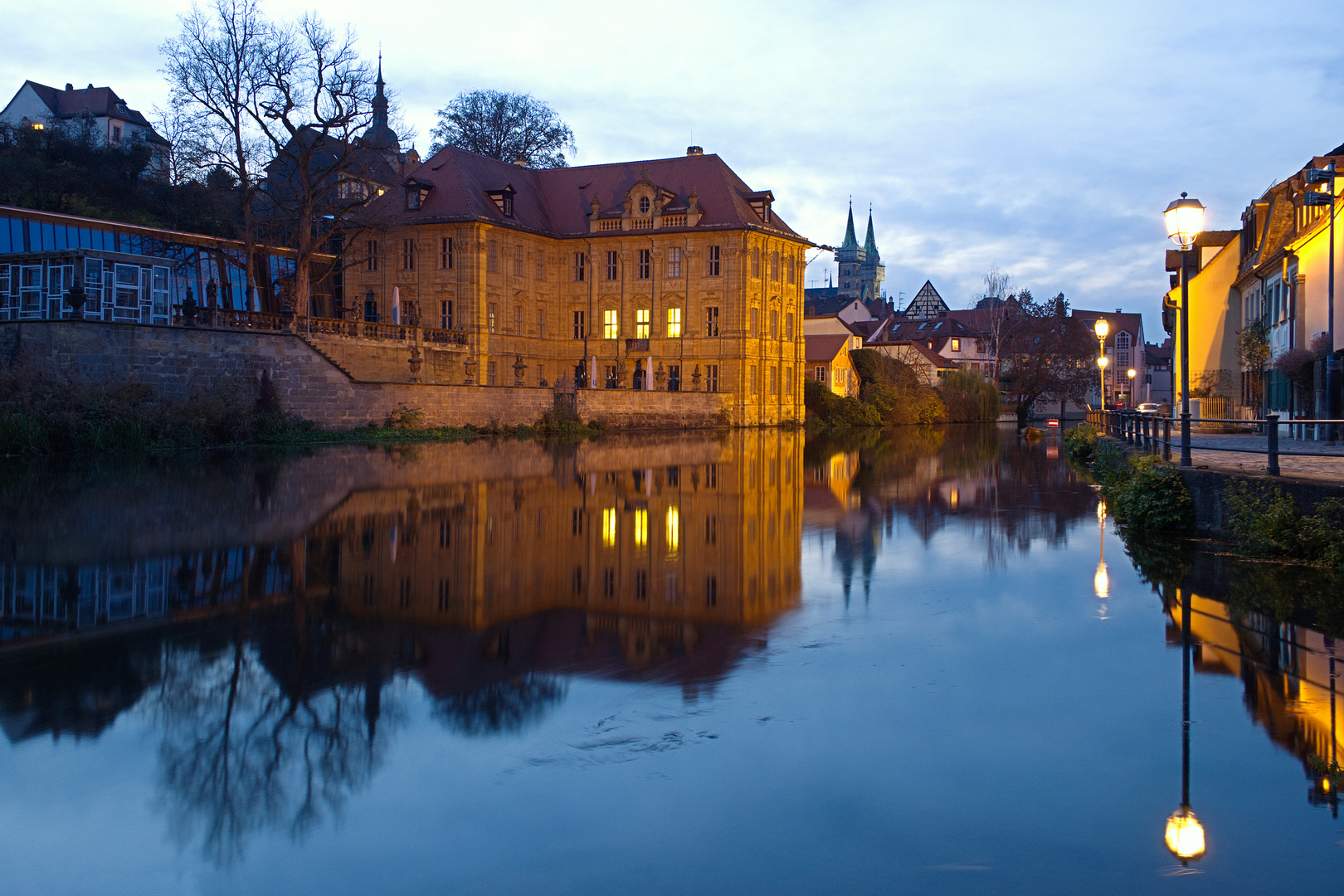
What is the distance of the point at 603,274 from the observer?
6112cm

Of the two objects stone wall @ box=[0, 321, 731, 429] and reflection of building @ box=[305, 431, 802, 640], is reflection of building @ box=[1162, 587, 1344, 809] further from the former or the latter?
stone wall @ box=[0, 321, 731, 429]

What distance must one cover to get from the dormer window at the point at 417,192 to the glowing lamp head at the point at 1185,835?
186ft

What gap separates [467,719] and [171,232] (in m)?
43.4

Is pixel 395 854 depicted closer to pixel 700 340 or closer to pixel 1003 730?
pixel 1003 730

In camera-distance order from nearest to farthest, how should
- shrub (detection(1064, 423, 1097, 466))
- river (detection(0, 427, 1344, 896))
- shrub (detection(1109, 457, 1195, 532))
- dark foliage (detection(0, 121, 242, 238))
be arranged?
river (detection(0, 427, 1344, 896)) → shrub (detection(1109, 457, 1195, 532)) → shrub (detection(1064, 423, 1097, 466)) → dark foliage (detection(0, 121, 242, 238))

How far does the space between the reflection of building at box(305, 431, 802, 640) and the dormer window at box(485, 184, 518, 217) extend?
41.8 metres

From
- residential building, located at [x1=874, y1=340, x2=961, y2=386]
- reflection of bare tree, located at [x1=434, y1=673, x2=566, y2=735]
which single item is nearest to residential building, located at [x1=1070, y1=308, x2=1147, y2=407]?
residential building, located at [x1=874, y1=340, x2=961, y2=386]

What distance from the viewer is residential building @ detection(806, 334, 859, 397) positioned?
70.6m

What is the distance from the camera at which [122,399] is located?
26.2 metres

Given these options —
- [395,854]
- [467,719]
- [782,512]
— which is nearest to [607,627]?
[467,719]

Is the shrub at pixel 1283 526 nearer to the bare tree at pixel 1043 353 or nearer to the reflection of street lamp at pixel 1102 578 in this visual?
the reflection of street lamp at pixel 1102 578

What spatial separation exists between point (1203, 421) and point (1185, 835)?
Result: 10.6 meters

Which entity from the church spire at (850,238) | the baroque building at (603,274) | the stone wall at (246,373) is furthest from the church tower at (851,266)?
the stone wall at (246,373)

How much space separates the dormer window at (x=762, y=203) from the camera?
2368 inches
